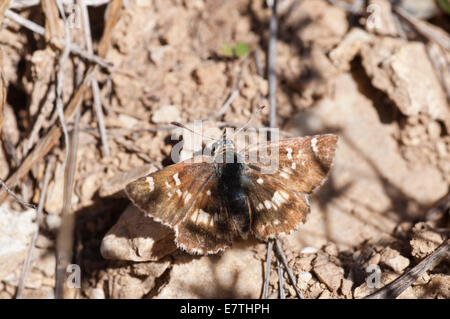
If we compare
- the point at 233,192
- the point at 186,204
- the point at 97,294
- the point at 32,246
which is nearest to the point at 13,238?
the point at 32,246

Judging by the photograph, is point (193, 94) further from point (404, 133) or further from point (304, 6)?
point (404, 133)

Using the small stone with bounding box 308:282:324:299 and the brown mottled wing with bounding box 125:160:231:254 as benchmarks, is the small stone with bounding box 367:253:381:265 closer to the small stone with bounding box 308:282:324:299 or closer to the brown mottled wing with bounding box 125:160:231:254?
the small stone with bounding box 308:282:324:299

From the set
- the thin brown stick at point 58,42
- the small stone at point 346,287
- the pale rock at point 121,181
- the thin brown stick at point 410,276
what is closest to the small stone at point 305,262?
the small stone at point 346,287

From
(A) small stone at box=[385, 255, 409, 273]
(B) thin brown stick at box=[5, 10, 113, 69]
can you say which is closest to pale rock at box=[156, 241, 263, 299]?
(A) small stone at box=[385, 255, 409, 273]

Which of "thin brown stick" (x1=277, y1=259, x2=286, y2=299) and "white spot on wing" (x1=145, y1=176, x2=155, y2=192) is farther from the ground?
"white spot on wing" (x1=145, y1=176, x2=155, y2=192)

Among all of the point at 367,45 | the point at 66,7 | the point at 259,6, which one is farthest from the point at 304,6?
the point at 66,7

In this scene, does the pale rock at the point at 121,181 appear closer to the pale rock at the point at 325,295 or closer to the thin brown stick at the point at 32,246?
the thin brown stick at the point at 32,246

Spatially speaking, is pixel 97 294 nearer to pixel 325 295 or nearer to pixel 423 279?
pixel 325 295
